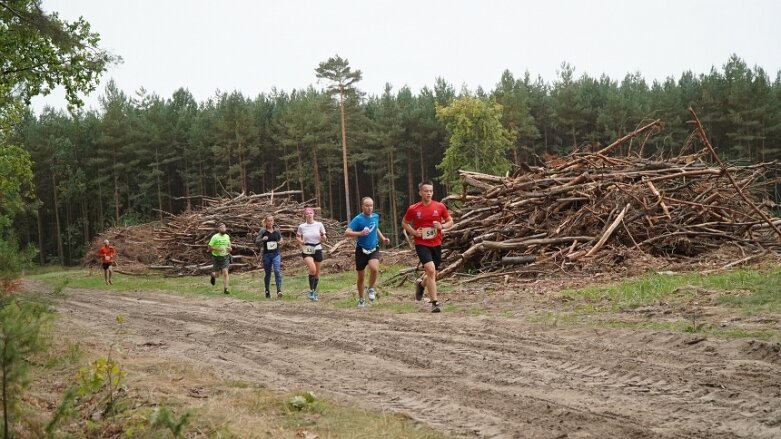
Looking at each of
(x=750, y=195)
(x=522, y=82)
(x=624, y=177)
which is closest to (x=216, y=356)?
(x=624, y=177)

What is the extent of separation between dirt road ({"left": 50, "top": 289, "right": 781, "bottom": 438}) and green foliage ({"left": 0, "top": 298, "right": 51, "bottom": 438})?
7.95 ft

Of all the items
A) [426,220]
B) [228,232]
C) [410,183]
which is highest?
[410,183]

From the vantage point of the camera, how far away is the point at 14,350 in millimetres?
3326

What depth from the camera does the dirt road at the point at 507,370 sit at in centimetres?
437

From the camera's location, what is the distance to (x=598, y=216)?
1421 cm

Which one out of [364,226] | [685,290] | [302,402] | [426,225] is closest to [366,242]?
[364,226]

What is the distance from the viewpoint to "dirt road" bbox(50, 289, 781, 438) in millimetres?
4371

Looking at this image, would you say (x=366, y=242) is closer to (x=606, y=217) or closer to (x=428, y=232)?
(x=428, y=232)

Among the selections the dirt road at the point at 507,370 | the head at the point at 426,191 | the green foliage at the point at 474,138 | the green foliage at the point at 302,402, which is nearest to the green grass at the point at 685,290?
the dirt road at the point at 507,370

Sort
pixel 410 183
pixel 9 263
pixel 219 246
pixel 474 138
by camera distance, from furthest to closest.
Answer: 1. pixel 410 183
2. pixel 474 138
3. pixel 219 246
4. pixel 9 263

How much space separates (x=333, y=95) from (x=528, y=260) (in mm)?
38408

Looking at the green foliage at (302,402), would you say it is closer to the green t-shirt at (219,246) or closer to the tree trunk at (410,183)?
the green t-shirt at (219,246)

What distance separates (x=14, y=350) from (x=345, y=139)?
48.2 metres

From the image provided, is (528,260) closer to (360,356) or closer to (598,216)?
(598,216)
